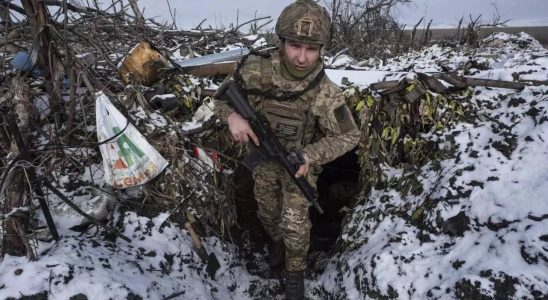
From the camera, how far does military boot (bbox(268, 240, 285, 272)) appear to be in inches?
126

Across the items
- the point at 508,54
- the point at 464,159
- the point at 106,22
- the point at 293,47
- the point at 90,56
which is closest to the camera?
the point at 293,47

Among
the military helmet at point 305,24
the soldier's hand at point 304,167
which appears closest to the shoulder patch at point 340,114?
the soldier's hand at point 304,167

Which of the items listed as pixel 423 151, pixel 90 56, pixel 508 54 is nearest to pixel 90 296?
pixel 90 56

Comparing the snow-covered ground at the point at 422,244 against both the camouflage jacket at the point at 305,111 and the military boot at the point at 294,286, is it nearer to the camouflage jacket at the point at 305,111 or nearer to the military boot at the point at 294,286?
the military boot at the point at 294,286

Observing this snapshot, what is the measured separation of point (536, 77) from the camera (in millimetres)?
2916

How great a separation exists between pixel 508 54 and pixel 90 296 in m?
4.07

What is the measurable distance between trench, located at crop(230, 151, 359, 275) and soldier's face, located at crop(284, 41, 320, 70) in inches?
50.0

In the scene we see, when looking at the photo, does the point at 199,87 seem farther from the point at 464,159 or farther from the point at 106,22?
the point at 464,159

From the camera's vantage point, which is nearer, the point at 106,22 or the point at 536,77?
the point at 536,77

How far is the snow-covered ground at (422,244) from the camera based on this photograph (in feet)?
6.72

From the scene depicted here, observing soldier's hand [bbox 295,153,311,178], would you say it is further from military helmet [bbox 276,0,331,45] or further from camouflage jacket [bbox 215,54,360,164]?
military helmet [bbox 276,0,331,45]

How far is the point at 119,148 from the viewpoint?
2717mm

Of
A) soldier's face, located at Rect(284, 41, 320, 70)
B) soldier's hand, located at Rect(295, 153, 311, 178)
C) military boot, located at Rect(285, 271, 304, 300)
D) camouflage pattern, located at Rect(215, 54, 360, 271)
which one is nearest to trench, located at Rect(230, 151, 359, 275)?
military boot, located at Rect(285, 271, 304, 300)

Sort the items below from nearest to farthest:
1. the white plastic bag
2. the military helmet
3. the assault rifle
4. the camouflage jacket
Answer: the military helmet
the assault rifle
the camouflage jacket
the white plastic bag
